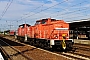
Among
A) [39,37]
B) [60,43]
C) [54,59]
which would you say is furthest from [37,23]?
Result: [54,59]

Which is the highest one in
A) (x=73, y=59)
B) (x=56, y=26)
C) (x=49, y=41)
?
(x=56, y=26)

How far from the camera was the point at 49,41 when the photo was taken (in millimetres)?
17172

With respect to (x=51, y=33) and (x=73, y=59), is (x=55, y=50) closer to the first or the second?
(x=51, y=33)

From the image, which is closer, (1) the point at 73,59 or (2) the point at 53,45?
(1) the point at 73,59

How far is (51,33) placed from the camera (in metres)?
17.7

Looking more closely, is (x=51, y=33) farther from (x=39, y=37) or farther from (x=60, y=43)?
(x=39, y=37)

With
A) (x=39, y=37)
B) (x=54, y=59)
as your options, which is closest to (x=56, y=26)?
(x=39, y=37)

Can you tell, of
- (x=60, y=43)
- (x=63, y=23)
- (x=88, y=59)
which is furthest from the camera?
(x=63, y=23)

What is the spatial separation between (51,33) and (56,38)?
74 centimetres

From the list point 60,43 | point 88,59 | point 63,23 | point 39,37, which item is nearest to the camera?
point 88,59

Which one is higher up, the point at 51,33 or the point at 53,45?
the point at 51,33

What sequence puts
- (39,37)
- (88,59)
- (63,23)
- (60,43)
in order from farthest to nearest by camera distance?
(39,37), (63,23), (60,43), (88,59)

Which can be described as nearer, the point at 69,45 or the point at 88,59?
the point at 88,59

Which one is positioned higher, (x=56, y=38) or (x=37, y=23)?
(x=37, y=23)
